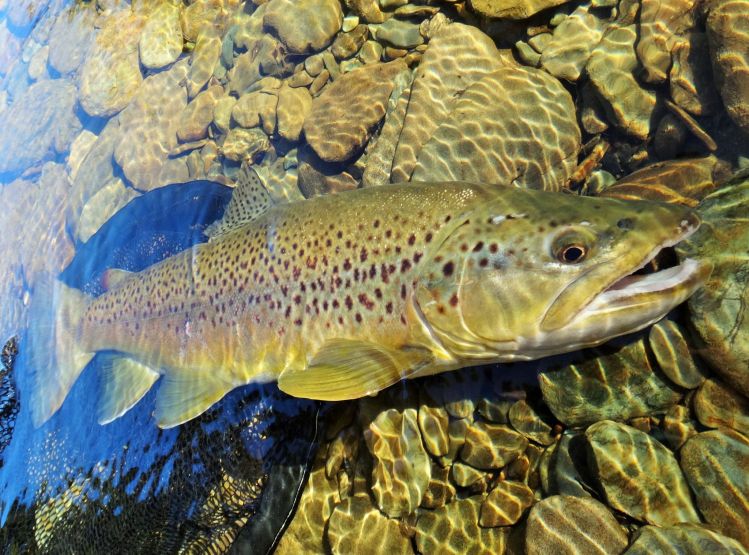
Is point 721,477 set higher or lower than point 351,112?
lower

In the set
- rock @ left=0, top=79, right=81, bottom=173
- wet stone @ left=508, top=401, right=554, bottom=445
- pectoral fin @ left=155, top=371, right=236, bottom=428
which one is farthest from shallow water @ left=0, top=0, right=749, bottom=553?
rock @ left=0, top=79, right=81, bottom=173

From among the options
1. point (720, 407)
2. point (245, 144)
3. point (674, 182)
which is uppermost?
point (674, 182)

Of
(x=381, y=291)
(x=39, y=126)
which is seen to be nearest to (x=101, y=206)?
(x=39, y=126)

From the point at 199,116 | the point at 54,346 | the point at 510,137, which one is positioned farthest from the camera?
the point at 199,116

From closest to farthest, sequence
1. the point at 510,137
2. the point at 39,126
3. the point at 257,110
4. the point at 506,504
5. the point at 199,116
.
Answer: the point at 506,504 < the point at 510,137 < the point at 257,110 < the point at 199,116 < the point at 39,126

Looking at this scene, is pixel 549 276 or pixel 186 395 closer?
pixel 549 276

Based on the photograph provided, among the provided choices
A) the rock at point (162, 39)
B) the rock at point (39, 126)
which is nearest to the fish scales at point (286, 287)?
the rock at point (162, 39)

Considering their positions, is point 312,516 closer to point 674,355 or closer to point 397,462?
point 397,462

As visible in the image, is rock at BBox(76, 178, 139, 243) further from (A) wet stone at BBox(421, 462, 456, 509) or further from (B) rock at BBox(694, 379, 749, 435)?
(B) rock at BBox(694, 379, 749, 435)

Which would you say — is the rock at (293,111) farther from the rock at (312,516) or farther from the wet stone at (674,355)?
the wet stone at (674,355)
